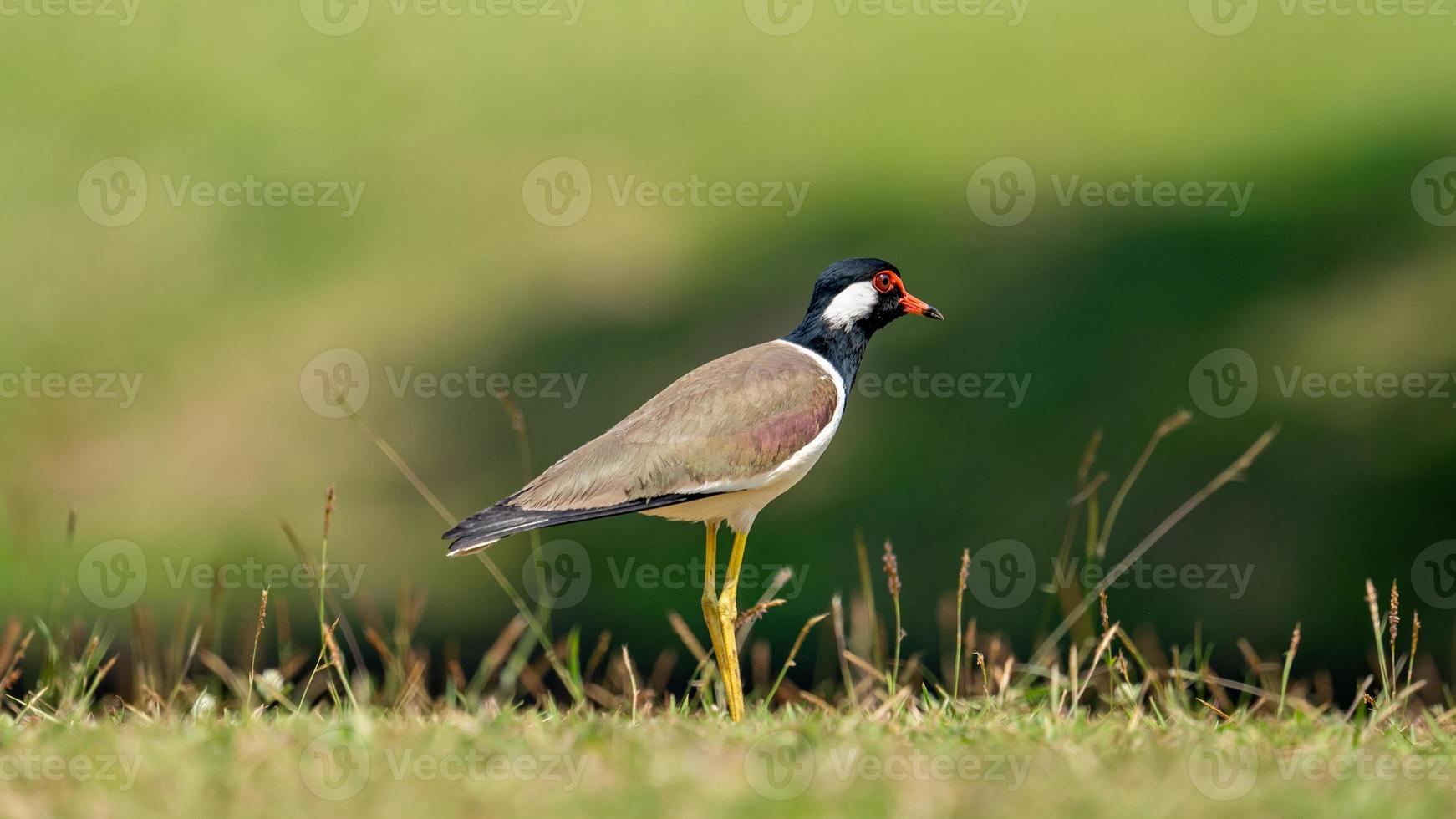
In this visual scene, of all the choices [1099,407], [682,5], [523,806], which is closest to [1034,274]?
[1099,407]

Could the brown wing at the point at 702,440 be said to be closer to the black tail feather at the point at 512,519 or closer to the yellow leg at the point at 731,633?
the black tail feather at the point at 512,519

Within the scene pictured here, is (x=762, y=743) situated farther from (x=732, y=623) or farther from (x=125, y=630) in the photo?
(x=125, y=630)

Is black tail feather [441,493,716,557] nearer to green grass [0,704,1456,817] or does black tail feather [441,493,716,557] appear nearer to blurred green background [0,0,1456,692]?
green grass [0,704,1456,817]

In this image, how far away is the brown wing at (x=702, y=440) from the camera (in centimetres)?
493

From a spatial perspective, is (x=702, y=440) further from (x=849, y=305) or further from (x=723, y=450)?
(x=849, y=305)

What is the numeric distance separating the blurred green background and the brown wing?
95.3 inches

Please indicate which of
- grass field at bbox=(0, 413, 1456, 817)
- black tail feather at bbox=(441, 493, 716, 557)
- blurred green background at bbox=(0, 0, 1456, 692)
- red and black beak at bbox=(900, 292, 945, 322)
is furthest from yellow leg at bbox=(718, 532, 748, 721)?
blurred green background at bbox=(0, 0, 1456, 692)

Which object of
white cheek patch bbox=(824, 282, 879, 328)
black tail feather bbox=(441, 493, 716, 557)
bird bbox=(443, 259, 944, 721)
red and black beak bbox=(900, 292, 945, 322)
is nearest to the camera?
black tail feather bbox=(441, 493, 716, 557)

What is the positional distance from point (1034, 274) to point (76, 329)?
855 centimetres

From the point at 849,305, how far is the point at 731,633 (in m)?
1.30

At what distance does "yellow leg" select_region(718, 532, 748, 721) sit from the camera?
16.2ft

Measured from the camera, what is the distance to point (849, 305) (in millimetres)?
5617

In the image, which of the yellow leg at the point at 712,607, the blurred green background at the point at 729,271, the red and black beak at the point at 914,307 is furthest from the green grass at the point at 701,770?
the blurred green background at the point at 729,271

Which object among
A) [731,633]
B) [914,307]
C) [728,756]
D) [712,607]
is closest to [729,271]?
[914,307]
